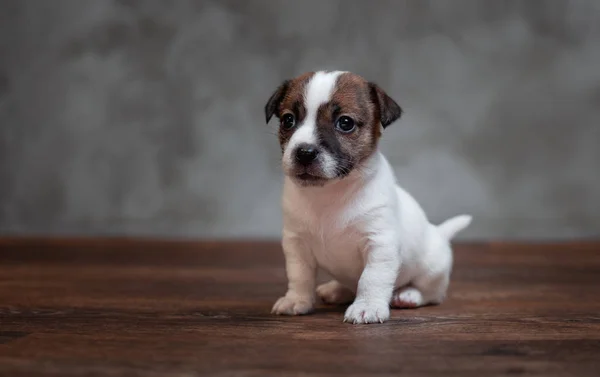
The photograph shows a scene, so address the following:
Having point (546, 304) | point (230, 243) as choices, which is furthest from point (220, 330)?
point (230, 243)

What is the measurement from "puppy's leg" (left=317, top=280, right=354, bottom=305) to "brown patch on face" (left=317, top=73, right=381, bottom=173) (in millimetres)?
685

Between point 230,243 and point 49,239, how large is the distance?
145 centimetres

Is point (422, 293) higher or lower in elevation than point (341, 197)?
lower

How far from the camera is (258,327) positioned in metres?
2.57

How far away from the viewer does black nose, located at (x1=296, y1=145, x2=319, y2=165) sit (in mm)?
2592

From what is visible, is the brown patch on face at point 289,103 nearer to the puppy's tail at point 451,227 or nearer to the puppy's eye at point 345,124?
the puppy's eye at point 345,124

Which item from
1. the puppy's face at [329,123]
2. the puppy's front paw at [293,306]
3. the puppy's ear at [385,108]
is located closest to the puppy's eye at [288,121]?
the puppy's face at [329,123]

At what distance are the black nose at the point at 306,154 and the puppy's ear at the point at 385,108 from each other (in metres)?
0.37

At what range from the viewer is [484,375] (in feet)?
6.37

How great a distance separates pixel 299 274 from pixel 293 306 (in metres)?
0.12

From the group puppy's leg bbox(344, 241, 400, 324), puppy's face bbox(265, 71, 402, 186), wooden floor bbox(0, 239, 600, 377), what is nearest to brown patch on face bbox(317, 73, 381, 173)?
puppy's face bbox(265, 71, 402, 186)

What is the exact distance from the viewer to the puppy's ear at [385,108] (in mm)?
2830

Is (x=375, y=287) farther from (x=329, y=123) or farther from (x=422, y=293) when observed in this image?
(x=329, y=123)

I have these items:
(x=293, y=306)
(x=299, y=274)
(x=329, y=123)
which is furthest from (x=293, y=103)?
(x=293, y=306)
